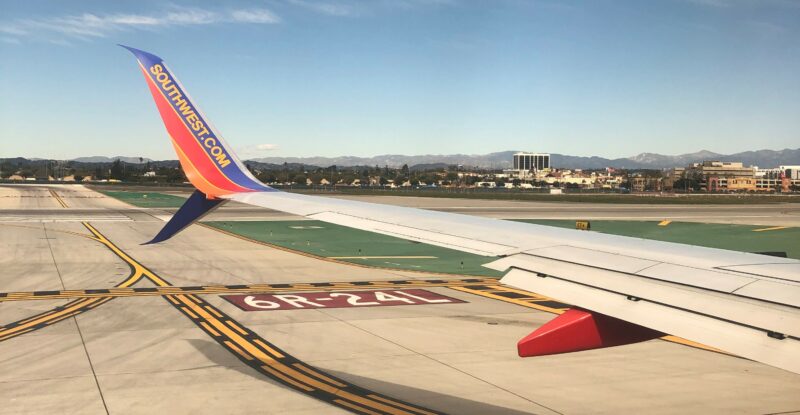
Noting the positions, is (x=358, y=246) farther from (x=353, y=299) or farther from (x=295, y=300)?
(x=295, y=300)

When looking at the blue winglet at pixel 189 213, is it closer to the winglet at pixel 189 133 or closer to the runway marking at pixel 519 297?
the winglet at pixel 189 133

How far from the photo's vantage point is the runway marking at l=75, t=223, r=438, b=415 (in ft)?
39.4

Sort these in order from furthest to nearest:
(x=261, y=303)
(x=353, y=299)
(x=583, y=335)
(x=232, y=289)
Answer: (x=232, y=289)
(x=353, y=299)
(x=261, y=303)
(x=583, y=335)

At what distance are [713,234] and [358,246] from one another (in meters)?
26.1

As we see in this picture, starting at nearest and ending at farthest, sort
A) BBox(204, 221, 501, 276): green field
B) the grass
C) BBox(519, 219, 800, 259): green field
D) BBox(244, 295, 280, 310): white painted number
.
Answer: BBox(244, 295, 280, 310): white painted number < BBox(204, 221, 501, 276): green field < BBox(519, 219, 800, 259): green field < the grass

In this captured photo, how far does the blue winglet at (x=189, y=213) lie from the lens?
982 cm

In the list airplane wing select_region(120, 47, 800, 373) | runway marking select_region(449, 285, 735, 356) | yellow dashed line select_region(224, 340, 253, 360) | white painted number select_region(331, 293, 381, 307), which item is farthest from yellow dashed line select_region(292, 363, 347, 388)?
runway marking select_region(449, 285, 735, 356)

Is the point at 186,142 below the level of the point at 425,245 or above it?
above

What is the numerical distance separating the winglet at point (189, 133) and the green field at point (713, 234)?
114 feet

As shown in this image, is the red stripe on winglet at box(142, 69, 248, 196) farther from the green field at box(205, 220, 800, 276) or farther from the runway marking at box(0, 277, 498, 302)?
the green field at box(205, 220, 800, 276)

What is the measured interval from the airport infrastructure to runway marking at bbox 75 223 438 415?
6 centimetres

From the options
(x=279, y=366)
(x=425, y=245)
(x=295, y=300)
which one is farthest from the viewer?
(x=425, y=245)

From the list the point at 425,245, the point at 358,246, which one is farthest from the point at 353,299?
the point at 425,245

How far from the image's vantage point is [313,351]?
15.7 meters
